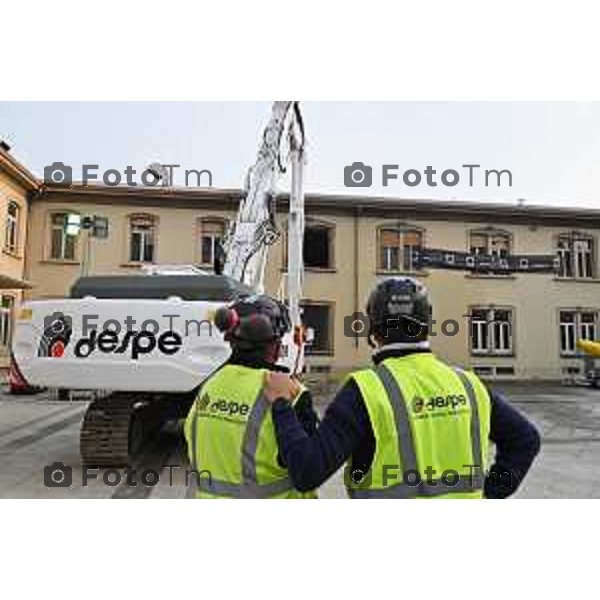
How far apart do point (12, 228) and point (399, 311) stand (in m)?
15.8

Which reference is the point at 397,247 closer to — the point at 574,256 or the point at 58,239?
the point at 574,256

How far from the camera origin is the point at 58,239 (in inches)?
648

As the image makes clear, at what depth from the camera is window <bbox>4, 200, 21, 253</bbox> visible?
15317 mm

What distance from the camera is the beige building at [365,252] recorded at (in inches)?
637

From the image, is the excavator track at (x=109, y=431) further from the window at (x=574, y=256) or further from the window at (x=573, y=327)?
the window at (x=574, y=256)

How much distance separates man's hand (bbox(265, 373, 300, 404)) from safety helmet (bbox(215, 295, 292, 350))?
0.19 metres

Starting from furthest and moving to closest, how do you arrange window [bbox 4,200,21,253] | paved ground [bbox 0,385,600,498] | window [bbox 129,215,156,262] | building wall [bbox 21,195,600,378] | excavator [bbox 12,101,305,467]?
window [bbox 129,215,156,262] < building wall [bbox 21,195,600,378] < window [bbox 4,200,21,253] < paved ground [bbox 0,385,600,498] < excavator [bbox 12,101,305,467]

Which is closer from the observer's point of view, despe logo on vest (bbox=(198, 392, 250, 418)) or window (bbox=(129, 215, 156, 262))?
despe logo on vest (bbox=(198, 392, 250, 418))

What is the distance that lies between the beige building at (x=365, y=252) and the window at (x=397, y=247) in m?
0.03

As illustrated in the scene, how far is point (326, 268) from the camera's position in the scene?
674 inches

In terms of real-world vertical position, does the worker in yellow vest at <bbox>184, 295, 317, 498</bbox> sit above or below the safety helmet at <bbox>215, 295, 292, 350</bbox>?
below

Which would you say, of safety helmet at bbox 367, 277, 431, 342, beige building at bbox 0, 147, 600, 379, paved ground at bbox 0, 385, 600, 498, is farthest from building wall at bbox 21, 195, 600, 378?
safety helmet at bbox 367, 277, 431, 342

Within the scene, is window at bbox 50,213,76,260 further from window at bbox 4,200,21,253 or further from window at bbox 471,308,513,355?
window at bbox 471,308,513,355

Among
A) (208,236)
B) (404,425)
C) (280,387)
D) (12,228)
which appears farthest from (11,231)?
(404,425)
